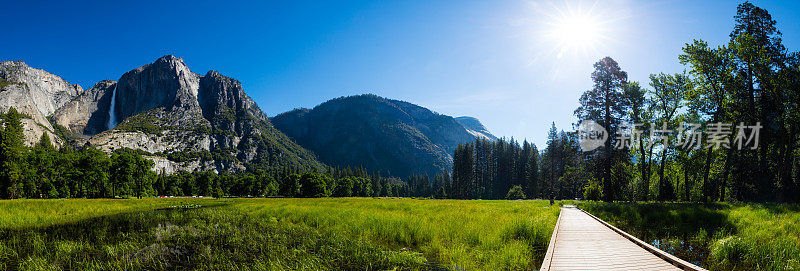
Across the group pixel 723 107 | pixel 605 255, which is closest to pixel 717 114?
pixel 723 107

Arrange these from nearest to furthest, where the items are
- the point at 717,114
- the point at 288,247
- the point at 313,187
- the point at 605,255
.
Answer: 1. the point at 605,255
2. the point at 288,247
3. the point at 717,114
4. the point at 313,187

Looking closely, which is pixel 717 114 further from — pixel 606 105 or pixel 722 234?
pixel 722 234

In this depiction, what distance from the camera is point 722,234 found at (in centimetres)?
1198

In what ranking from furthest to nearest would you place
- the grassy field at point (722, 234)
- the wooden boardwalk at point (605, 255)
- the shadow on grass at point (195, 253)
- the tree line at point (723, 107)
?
the tree line at point (723, 107) < the shadow on grass at point (195, 253) < the grassy field at point (722, 234) < the wooden boardwalk at point (605, 255)

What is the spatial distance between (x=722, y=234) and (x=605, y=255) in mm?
7780

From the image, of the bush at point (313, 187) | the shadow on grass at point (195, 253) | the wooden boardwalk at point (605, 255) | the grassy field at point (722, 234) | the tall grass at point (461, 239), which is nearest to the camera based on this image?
the wooden boardwalk at point (605, 255)

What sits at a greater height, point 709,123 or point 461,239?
point 709,123

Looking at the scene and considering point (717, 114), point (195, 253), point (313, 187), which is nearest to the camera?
point (195, 253)

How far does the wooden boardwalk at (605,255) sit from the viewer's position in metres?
7.43

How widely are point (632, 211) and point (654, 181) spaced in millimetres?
47945

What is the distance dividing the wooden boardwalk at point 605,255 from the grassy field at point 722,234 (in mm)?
1888

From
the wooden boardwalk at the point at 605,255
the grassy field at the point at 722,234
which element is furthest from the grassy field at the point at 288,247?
the grassy field at the point at 722,234

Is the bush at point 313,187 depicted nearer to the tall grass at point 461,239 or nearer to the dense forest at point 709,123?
the dense forest at point 709,123

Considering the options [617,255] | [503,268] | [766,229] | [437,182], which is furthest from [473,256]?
[437,182]
